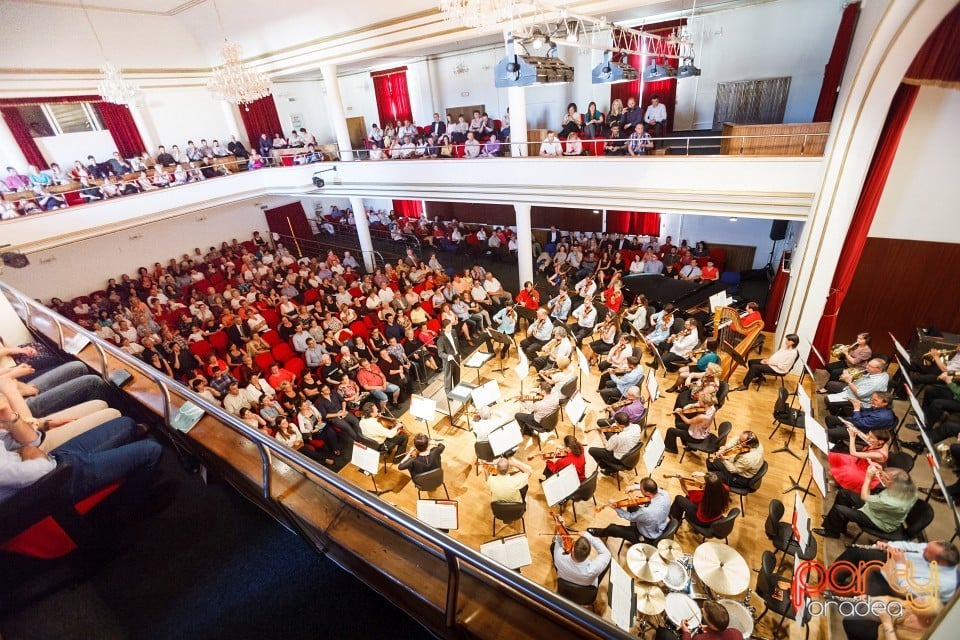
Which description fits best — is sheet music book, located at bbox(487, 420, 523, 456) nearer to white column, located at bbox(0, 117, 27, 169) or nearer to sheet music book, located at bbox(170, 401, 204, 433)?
sheet music book, located at bbox(170, 401, 204, 433)

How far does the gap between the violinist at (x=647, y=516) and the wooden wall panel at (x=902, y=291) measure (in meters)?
5.53

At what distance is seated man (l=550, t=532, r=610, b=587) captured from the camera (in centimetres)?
352

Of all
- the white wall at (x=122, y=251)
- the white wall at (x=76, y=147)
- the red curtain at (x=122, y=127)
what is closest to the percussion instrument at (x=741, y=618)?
the white wall at (x=122, y=251)

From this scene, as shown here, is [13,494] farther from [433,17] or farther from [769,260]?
[769,260]

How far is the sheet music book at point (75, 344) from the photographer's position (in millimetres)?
3451

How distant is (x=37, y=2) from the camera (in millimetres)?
10453

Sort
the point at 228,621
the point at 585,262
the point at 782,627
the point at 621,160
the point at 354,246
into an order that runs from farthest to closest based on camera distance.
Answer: the point at 354,246
the point at 585,262
the point at 621,160
the point at 782,627
the point at 228,621

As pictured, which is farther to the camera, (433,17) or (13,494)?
(433,17)

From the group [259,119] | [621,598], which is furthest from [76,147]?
[621,598]

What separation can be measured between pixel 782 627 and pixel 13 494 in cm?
544

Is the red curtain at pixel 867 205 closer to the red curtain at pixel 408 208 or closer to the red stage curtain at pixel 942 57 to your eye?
the red stage curtain at pixel 942 57

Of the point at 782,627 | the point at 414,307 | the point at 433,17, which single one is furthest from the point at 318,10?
the point at 782,627

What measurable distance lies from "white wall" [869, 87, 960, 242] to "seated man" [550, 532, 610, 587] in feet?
21.4

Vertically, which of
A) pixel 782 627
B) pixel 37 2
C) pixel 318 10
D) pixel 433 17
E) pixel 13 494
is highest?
pixel 37 2
